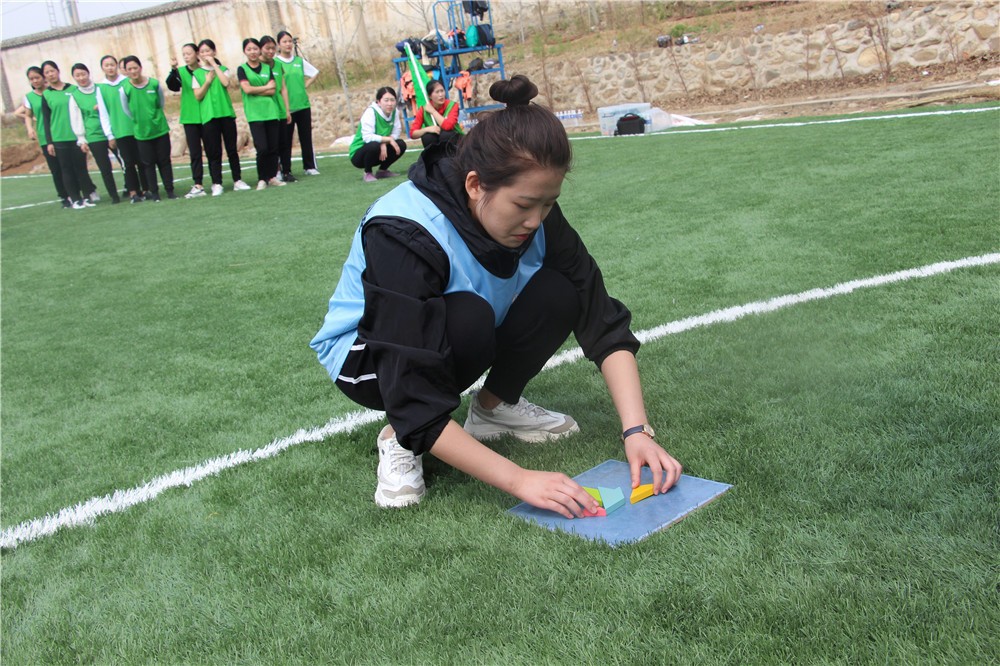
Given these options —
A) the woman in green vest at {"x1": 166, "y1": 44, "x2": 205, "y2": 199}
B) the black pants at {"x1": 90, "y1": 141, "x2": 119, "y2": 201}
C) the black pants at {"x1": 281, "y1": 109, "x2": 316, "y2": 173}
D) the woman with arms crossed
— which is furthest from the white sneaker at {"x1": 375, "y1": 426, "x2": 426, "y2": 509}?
the black pants at {"x1": 90, "y1": 141, "x2": 119, "y2": 201}

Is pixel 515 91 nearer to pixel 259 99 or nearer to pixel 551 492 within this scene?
pixel 551 492

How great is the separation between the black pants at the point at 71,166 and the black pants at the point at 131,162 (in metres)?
0.60

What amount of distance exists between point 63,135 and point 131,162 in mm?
1093

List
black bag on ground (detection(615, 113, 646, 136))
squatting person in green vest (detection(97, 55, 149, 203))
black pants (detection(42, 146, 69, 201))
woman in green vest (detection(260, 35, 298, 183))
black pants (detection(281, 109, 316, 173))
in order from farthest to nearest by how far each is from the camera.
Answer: black pants (detection(42, 146, 69, 201))
black bag on ground (detection(615, 113, 646, 136))
black pants (detection(281, 109, 316, 173))
squatting person in green vest (detection(97, 55, 149, 203))
woman in green vest (detection(260, 35, 298, 183))

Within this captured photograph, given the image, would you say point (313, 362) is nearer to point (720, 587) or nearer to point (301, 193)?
point (720, 587)

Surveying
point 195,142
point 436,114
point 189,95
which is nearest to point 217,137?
point 195,142

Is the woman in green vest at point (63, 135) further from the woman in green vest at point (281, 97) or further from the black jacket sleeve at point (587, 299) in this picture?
the black jacket sleeve at point (587, 299)

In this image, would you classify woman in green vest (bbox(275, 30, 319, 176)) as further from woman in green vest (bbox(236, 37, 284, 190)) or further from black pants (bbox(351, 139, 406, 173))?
black pants (bbox(351, 139, 406, 173))

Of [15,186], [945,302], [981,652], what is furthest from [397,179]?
[15,186]

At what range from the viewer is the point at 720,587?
161 centimetres

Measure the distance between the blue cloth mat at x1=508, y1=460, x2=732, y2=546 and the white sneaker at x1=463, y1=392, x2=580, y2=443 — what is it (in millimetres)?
377

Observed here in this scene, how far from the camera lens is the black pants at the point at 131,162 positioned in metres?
10.7

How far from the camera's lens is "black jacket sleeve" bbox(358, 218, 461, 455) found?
1.88m

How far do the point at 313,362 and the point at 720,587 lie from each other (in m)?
2.36
